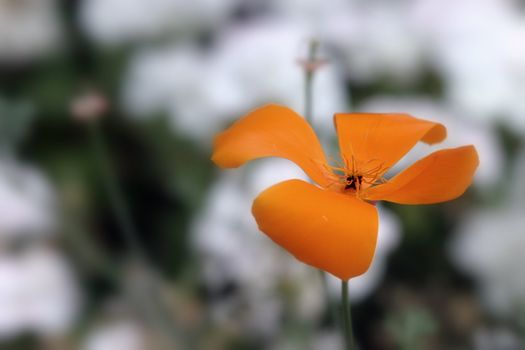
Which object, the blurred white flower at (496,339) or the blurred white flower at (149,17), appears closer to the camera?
the blurred white flower at (496,339)

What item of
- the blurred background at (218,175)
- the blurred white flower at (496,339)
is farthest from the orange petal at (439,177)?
the blurred white flower at (496,339)

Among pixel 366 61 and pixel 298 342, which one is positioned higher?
pixel 366 61

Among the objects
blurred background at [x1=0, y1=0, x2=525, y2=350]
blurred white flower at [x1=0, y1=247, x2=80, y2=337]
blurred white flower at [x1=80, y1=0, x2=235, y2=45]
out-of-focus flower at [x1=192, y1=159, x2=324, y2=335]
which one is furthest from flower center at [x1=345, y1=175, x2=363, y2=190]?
blurred white flower at [x1=80, y1=0, x2=235, y2=45]

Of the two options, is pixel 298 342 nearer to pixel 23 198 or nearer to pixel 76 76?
pixel 23 198

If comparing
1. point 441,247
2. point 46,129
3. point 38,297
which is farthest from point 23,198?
point 441,247

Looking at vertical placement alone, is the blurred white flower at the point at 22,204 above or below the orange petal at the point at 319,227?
above

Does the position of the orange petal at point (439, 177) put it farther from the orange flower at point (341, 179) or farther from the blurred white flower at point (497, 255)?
the blurred white flower at point (497, 255)

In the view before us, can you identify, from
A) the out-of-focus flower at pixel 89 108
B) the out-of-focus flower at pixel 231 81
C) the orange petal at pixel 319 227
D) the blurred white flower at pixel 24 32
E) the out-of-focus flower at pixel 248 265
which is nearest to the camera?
the orange petal at pixel 319 227
